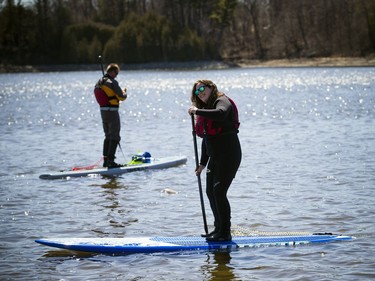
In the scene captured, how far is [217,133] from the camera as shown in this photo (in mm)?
9414

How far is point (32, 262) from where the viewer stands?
9703mm

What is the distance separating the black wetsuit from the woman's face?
5.4 inches

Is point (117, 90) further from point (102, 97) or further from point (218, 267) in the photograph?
point (218, 267)

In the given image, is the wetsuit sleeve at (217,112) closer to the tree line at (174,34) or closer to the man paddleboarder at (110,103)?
the man paddleboarder at (110,103)

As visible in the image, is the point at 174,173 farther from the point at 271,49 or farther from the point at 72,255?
the point at 271,49

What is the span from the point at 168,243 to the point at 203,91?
2.04 metres

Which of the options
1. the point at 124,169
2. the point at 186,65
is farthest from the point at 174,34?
the point at 124,169

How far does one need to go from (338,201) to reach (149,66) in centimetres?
10792

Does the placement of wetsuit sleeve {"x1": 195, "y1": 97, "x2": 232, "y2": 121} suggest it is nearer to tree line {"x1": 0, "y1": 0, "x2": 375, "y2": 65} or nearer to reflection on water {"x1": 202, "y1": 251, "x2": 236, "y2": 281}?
reflection on water {"x1": 202, "y1": 251, "x2": 236, "y2": 281}

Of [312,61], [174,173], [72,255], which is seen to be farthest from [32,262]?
[312,61]

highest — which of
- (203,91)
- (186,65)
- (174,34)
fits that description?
(174,34)

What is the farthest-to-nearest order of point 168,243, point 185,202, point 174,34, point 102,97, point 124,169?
1. point 174,34
2. point 124,169
3. point 102,97
4. point 185,202
5. point 168,243

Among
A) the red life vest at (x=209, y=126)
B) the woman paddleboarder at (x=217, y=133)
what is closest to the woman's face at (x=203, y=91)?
the woman paddleboarder at (x=217, y=133)

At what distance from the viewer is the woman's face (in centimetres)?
943
